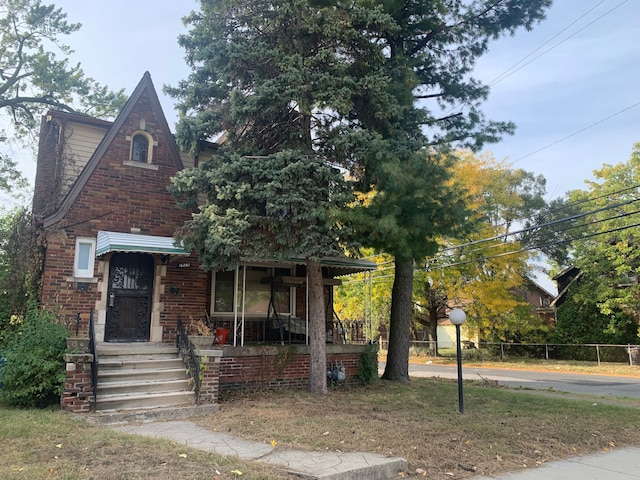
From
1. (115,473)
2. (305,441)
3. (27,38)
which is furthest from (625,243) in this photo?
(27,38)

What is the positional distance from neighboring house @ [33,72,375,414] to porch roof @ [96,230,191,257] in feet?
0.07

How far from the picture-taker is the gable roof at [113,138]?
10.6m

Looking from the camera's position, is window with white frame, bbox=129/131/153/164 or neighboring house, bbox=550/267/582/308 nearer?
window with white frame, bbox=129/131/153/164

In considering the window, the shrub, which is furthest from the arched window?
the shrub

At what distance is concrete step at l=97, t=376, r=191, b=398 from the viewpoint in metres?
8.16

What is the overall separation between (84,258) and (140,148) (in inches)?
122

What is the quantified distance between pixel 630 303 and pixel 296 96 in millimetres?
24863

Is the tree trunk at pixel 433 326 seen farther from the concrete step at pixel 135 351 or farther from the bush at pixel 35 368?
the bush at pixel 35 368

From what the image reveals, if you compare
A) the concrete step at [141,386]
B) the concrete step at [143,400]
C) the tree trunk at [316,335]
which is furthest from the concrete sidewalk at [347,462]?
the tree trunk at [316,335]

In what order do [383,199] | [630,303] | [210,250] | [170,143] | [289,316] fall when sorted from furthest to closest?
[630,303] < [289,316] < [170,143] < [383,199] < [210,250]

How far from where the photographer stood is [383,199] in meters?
9.41

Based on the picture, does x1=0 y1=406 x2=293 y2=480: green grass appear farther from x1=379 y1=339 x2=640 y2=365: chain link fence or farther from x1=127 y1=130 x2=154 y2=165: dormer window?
x1=379 y1=339 x2=640 y2=365: chain link fence

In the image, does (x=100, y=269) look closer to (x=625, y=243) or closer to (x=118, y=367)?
(x=118, y=367)

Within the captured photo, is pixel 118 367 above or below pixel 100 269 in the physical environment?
below
